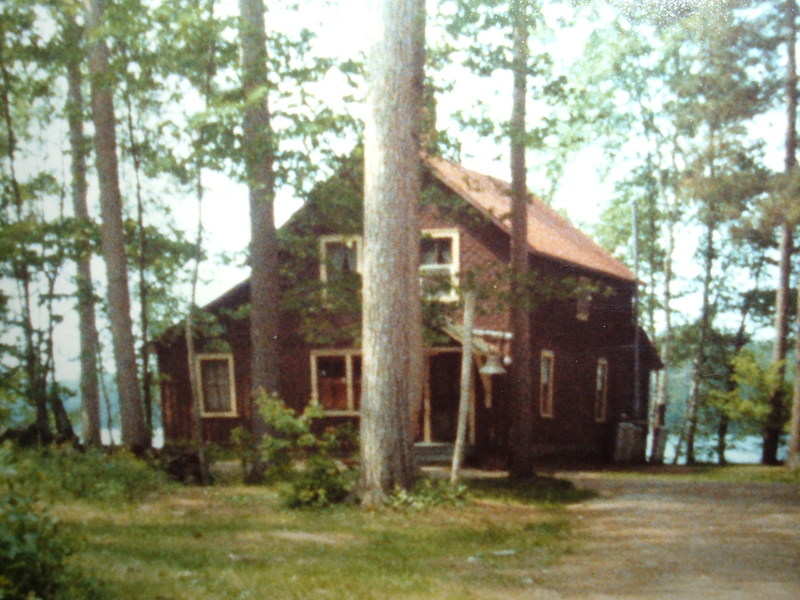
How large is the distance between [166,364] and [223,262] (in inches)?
382

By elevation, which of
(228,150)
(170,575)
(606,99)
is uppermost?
(606,99)

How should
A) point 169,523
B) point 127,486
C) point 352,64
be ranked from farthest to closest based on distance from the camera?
point 352,64 < point 127,486 < point 169,523

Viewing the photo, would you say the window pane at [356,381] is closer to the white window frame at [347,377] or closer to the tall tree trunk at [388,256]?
the white window frame at [347,377]

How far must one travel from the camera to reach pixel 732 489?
18078mm

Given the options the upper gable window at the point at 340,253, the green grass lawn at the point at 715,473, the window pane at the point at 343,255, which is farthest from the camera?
the window pane at the point at 343,255

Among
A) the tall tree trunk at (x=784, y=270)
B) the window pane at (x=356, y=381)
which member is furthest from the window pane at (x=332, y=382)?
the tall tree trunk at (x=784, y=270)

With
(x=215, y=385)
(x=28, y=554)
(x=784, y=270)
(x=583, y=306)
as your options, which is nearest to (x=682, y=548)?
(x=28, y=554)

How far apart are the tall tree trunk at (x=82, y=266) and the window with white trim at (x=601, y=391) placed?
48.6 ft

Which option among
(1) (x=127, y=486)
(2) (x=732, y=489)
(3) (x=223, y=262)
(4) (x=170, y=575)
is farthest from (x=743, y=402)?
(4) (x=170, y=575)

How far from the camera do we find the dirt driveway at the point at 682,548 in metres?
8.36

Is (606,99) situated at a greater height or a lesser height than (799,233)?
greater

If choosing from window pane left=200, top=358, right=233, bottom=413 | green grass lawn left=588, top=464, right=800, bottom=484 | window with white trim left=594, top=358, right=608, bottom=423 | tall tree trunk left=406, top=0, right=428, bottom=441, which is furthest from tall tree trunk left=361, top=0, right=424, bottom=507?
window with white trim left=594, top=358, right=608, bottom=423

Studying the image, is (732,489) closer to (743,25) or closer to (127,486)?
(127,486)

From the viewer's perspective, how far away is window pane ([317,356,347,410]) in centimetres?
2612
